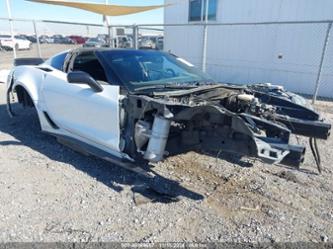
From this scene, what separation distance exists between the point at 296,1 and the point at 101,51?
7.71 m

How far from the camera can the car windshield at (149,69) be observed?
388 centimetres

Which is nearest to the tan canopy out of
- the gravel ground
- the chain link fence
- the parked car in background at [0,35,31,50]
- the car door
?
the chain link fence

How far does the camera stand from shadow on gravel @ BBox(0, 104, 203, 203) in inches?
139

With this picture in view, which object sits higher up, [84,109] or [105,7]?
[105,7]

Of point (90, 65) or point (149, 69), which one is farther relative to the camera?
point (90, 65)

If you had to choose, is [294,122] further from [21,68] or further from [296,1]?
[296,1]

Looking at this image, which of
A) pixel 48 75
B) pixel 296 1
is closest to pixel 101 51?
pixel 48 75

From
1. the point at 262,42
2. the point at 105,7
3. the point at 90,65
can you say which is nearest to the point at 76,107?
the point at 90,65

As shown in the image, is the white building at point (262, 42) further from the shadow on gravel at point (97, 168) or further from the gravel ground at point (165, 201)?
the shadow on gravel at point (97, 168)

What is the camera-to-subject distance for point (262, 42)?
10391mm

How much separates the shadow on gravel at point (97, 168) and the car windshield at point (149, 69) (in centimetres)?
118

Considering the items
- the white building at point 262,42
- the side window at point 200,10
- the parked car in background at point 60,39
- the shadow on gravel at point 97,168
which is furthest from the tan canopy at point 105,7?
the parked car in background at point 60,39

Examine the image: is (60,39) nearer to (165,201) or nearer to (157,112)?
(157,112)

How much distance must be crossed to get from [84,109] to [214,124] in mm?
1730
